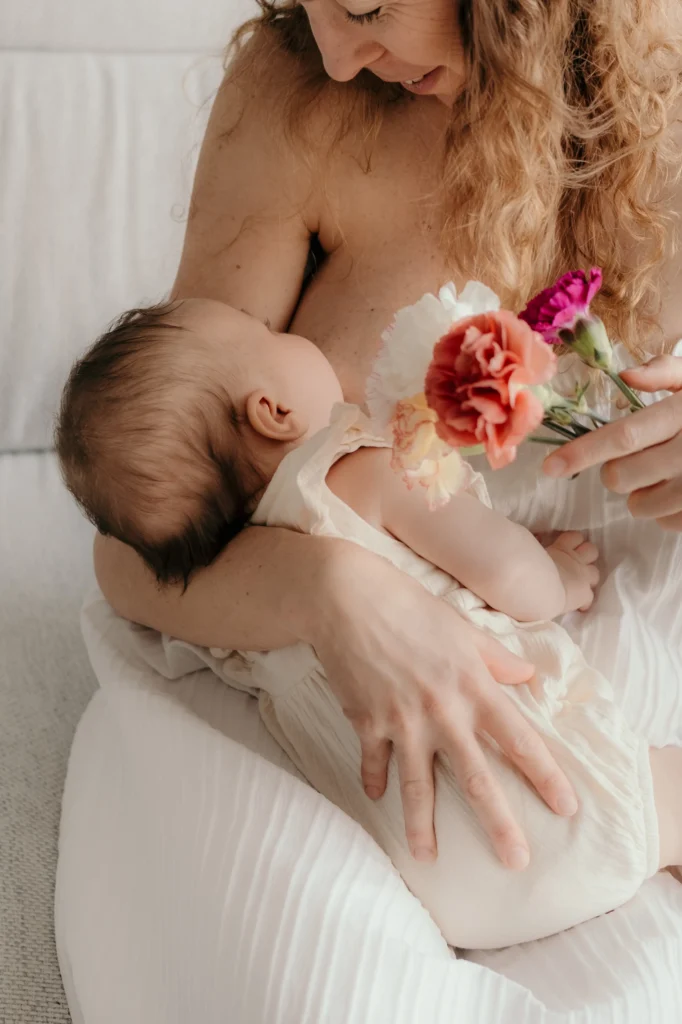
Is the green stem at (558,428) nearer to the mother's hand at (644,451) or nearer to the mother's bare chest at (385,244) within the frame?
the mother's hand at (644,451)

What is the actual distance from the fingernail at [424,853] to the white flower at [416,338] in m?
0.43

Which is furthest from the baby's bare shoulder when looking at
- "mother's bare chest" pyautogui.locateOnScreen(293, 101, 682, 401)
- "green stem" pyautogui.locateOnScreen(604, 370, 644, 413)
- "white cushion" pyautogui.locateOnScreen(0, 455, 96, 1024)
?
"white cushion" pyautogui.locateOnScreen(0, 455, 96, 1024)

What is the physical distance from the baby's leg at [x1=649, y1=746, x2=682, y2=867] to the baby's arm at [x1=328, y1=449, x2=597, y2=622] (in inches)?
7.8

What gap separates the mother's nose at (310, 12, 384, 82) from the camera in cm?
93

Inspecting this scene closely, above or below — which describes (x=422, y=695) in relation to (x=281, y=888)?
above

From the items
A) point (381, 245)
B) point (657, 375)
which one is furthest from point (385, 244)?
point (657, 375)

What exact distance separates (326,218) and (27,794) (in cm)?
85

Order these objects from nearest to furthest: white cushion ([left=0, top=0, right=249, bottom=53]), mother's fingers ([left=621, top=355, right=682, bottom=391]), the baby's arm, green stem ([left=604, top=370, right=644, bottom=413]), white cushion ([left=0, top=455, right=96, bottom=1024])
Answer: green stem ([left=604, top=370, right=644, bottom=413]) < mother's fingers ([left=621, top=355, right=682, bottom=391]) < the baby's arm < white cushion ([left=0, top=455, right=96, bottom=1024]) < white cushion ([left=0, top=0, right=249, bottom=53])

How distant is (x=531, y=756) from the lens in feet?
2.91

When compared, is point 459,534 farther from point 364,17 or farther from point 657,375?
point 364,17

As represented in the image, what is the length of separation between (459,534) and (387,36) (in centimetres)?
49

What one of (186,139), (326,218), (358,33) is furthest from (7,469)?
(358,33)

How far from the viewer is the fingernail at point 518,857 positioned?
0.87 meters

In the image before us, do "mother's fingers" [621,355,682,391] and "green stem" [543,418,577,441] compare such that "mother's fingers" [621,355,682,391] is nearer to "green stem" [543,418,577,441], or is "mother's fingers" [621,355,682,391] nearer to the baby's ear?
"green stem" [543,418,577,441]
